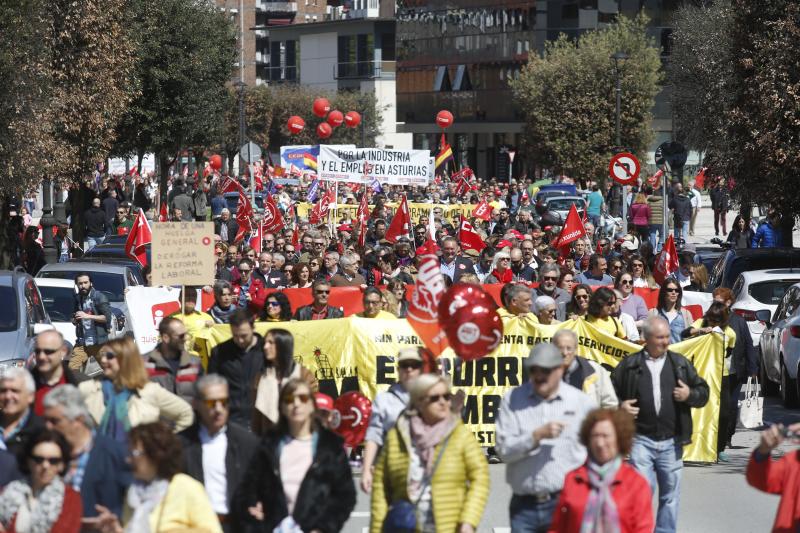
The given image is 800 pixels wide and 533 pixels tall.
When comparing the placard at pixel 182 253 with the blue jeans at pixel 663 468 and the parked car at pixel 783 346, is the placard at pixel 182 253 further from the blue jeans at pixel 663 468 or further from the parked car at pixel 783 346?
the blue jeans at pixel 663 468

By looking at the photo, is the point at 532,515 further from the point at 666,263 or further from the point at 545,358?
the point at 666,263

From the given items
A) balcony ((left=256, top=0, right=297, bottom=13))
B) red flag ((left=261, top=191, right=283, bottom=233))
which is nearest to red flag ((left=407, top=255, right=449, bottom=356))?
red flag ((left=261, top=191, right=283, bottom=233))

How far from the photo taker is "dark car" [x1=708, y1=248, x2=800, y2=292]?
68.2 feet

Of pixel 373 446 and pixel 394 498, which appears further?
pixel 373 446

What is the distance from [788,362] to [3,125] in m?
12.5

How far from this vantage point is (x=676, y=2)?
74.6 m

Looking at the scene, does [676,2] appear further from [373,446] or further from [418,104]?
[373,446]

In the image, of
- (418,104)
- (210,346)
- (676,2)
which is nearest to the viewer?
(210,346)

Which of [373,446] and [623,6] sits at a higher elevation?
[623,6]

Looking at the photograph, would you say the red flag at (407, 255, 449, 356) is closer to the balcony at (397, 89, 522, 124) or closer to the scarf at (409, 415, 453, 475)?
the scarf at (409, 415, 453, 475)

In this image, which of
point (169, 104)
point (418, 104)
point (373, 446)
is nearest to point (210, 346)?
point (373, 446)

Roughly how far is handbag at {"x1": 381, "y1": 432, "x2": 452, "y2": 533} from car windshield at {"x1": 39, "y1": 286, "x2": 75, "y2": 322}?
1243 centimetres

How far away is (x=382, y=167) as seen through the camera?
1296 inches

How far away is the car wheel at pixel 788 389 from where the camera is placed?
16891mm
